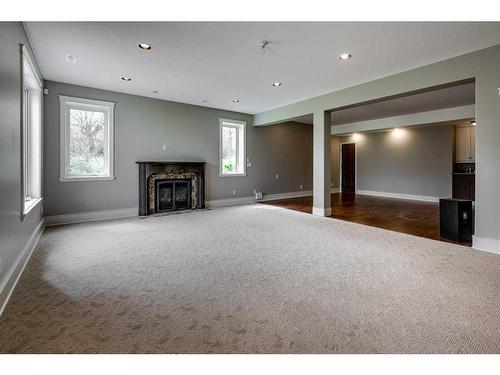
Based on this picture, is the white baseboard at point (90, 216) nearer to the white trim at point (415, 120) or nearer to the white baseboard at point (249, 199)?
the white baseboard at point (249, 199)

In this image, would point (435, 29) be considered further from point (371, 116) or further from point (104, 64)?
point (371, 116)

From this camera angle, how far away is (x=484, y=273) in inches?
104

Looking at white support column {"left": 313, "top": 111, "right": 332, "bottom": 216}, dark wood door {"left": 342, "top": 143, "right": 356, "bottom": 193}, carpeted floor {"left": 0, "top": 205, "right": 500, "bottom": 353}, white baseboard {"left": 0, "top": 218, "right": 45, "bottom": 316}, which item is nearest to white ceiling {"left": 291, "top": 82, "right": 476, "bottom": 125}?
white support column {"left": 313, "top": 111, "right": 332, "bottom": 216}

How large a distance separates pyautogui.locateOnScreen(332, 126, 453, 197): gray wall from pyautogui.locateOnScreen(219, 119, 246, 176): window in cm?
488

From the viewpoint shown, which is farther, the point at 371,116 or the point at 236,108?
the point at 371,116

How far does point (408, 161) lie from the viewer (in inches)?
339

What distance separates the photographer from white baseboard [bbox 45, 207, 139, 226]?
492 cm

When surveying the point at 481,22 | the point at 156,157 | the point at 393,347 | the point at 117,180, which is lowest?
the point at 393,347

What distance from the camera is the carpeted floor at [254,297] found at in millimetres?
1604

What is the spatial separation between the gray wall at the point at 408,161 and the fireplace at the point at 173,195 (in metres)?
6.69

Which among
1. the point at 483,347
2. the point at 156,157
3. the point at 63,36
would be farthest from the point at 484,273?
the point at 156,157

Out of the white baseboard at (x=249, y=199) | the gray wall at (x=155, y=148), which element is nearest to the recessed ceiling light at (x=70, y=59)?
the gray wall at (x=155, y=148)

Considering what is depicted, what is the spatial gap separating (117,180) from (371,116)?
695 centimetres

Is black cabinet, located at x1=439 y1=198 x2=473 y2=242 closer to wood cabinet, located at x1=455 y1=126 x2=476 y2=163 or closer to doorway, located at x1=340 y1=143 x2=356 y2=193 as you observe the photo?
wood cabinet, located at x1=455 y1=126 x2=476 y2=163
